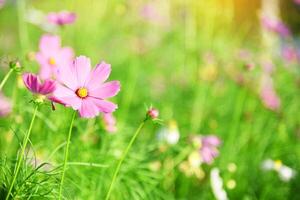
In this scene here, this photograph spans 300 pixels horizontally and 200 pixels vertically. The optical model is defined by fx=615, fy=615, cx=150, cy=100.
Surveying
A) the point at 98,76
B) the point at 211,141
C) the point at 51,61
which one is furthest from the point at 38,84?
the point at 211,141

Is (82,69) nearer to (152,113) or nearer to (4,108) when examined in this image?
(152,113)

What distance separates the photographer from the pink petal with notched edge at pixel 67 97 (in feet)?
3.06

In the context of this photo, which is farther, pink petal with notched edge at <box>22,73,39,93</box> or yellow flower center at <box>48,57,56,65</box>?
yellow flower center at <box>48,57,56,65</box>

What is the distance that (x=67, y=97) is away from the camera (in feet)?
3.15

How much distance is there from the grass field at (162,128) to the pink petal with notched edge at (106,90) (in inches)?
3.0

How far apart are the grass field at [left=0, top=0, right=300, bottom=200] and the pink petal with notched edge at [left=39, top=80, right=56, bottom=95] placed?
0.26 feet

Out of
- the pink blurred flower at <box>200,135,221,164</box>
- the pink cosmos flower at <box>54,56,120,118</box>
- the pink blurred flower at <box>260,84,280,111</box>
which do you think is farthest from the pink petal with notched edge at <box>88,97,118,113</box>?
the pink blurred flower at <box>260,84,280,111</box>

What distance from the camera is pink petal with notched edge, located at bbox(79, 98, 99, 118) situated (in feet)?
Result: 3.07

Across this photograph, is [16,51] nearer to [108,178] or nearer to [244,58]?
[244,58]

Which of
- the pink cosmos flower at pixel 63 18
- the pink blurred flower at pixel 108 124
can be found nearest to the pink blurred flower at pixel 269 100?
the pink blurred flower at pixel 108 124

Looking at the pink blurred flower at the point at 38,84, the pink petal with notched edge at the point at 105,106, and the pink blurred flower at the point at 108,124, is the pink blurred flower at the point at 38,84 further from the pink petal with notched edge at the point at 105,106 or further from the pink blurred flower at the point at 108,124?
the pink blurred flower at the point at 108,124

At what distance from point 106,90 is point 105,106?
4 centimetres

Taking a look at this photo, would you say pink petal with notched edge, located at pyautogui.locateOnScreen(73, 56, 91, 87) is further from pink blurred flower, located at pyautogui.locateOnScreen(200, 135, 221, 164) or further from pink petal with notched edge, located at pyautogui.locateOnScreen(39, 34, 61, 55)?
pink blurred flower, located at pyautogui.locateOnScreen(200, 135, 221, 164)

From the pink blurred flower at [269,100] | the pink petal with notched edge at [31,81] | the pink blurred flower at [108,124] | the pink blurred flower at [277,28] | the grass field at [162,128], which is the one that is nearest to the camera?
the pink petal with notched edge at [31,81]
